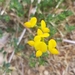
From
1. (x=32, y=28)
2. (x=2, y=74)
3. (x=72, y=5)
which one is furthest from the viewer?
(x=72, y=5)

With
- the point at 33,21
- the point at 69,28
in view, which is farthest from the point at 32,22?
the point at 69,28

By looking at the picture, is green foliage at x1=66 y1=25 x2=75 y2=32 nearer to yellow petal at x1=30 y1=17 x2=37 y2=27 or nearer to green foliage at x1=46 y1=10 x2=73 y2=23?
green foliage at x1=46 y1=10 x2=73 y2=23

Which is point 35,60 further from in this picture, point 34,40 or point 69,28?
point 69,28

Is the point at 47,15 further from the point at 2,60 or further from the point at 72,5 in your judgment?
the point at 2,60

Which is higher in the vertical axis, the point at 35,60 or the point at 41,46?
the point at 41,46

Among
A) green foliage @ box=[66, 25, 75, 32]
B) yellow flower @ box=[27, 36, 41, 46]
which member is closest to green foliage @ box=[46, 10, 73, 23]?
green foliage @ box=[66, 25, 75, 32]

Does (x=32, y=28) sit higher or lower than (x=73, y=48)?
higher

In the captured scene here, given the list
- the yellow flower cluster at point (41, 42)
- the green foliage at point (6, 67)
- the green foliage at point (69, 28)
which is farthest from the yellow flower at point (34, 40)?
the green foliage at point (69, 28)

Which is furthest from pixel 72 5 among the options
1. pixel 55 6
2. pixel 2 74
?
pixel 2 74
